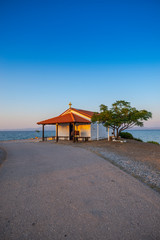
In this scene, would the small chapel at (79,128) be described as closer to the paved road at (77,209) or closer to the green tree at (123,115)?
the green tree at (123,115)

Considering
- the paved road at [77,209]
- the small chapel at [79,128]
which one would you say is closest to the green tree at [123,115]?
the small chapel at [79,128]

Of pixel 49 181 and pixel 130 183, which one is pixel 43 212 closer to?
pixel 49 181

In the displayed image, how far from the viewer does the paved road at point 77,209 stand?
224cm

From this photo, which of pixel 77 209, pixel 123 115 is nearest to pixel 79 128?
pixel 123 115

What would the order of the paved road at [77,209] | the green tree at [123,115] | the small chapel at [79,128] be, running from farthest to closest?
1. the small chapel at [79,128]
2. the green tree at [123,115]
3. the paved road at [77,209]

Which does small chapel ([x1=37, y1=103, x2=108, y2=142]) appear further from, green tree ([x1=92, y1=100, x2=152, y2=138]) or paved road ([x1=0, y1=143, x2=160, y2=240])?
paved road ([x1=0, y1=143, x2=160, y2=240])

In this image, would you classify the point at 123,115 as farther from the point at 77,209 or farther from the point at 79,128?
the point at 77,209

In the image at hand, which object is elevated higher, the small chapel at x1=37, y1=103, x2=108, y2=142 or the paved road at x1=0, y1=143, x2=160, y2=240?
the small chapel at x1=37, y1=103, x2=108, y2=142

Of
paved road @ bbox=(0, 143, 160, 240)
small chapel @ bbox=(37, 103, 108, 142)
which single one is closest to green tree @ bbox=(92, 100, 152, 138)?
small chapel @ bbox=(37, 103, 108, 142)

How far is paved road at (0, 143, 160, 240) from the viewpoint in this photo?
2238 millimetres

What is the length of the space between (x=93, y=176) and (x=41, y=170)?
2.32m

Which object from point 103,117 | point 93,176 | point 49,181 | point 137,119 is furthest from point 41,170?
point 137,119

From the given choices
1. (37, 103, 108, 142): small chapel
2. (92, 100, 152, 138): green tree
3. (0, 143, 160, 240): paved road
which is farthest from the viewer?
(37, 103, 108, 142): small chapel

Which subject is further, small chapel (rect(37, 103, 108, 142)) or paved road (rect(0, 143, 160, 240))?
small chapel (rect(37, 103, 108, 142))
